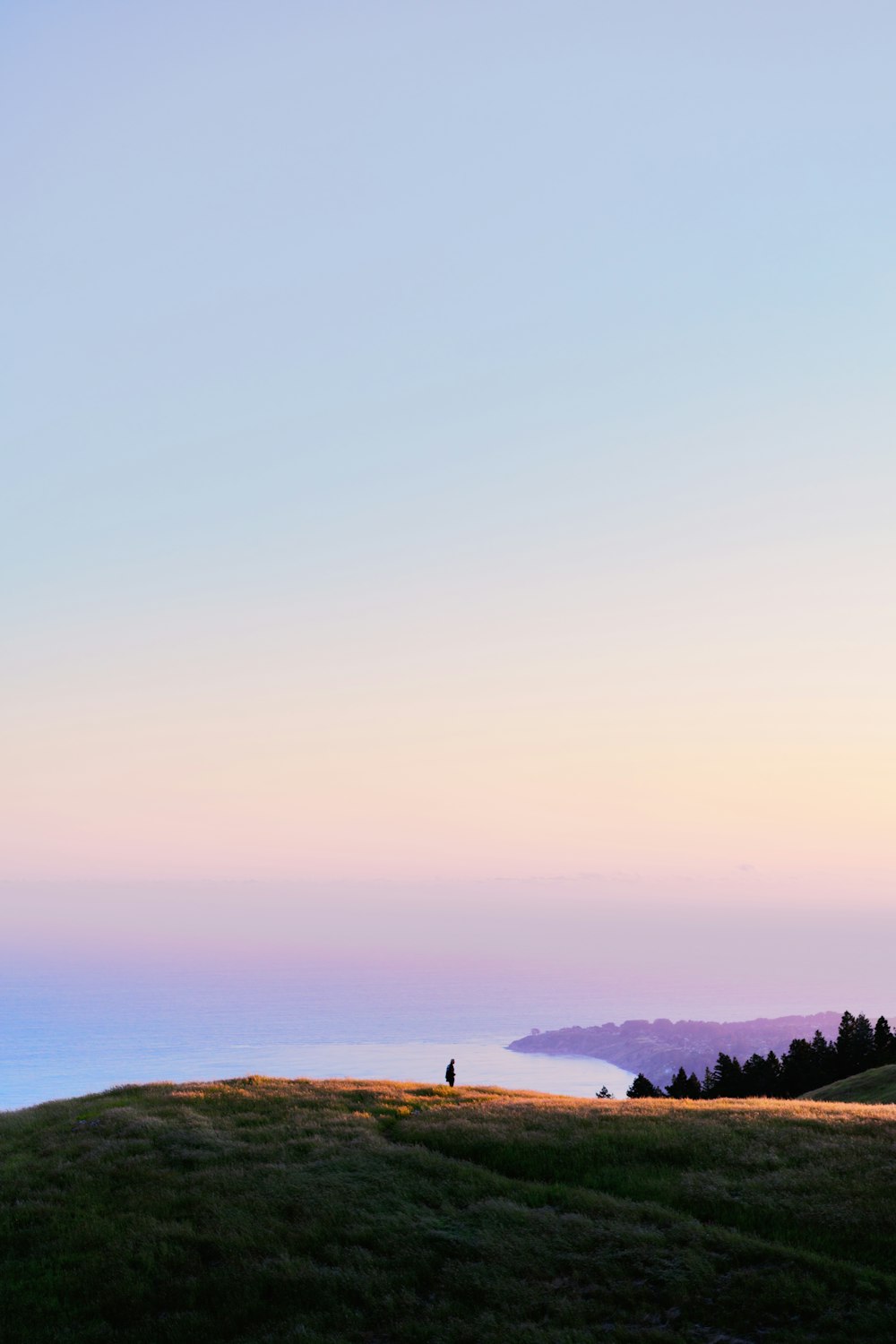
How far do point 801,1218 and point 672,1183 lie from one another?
3618 millimetres

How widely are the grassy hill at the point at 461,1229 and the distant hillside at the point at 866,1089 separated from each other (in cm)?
1973

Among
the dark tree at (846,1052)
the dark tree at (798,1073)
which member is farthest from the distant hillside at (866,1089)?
the dark tree at (798,1073)

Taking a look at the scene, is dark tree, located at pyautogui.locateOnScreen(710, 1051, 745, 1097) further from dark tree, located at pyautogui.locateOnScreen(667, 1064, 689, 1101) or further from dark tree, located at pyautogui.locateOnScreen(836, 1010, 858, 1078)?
dark tree, located at pyautogui.locateOnScreen(836, 1010, 858, 1078)

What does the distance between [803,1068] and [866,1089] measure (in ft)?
111

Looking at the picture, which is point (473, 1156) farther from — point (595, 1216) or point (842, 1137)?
point (842, 1137)

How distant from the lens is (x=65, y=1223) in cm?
2284

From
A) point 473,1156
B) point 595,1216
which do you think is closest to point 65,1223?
point 473,1156

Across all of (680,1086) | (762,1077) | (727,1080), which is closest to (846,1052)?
(762,1077)

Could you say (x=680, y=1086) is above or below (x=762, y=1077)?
below

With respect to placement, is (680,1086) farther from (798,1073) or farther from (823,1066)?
(823,1066)

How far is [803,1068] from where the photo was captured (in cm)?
8131

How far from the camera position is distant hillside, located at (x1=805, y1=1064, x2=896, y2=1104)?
48188mm

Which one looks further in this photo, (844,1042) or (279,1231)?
(844,1042)

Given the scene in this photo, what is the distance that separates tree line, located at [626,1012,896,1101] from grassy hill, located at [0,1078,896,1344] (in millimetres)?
53216
